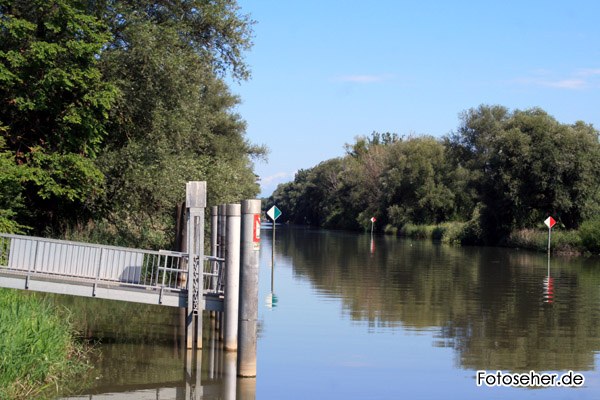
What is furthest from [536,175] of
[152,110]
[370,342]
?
[370,342]

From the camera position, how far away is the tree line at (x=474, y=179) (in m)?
57.9

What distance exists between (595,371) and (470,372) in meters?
2.18

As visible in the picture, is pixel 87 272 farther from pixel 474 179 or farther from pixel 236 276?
pixel 474 179

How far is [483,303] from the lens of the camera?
80.4 ft

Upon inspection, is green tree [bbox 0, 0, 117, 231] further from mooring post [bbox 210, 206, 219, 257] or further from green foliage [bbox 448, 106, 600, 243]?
green foliage [bbox 448, 106, 600, 243]

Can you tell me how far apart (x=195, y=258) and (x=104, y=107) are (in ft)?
29.1

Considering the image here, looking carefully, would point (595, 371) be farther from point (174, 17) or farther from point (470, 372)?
point (174, 17)

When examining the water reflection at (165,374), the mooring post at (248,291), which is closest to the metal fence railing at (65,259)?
the water reflection at (165,374)

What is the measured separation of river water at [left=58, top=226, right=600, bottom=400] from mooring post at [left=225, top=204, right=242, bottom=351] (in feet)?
2.14

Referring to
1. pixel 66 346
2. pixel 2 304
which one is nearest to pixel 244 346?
pixel 66 346

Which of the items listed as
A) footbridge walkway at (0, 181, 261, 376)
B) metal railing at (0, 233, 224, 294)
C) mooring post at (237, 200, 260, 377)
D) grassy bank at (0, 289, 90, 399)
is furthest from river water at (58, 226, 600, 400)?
metal railing at (0, 233, 224, 294)

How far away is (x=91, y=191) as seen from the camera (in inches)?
972

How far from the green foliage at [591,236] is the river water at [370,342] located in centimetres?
2188

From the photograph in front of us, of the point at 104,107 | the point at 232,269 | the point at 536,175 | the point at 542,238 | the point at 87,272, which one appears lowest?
the point at 87,272
